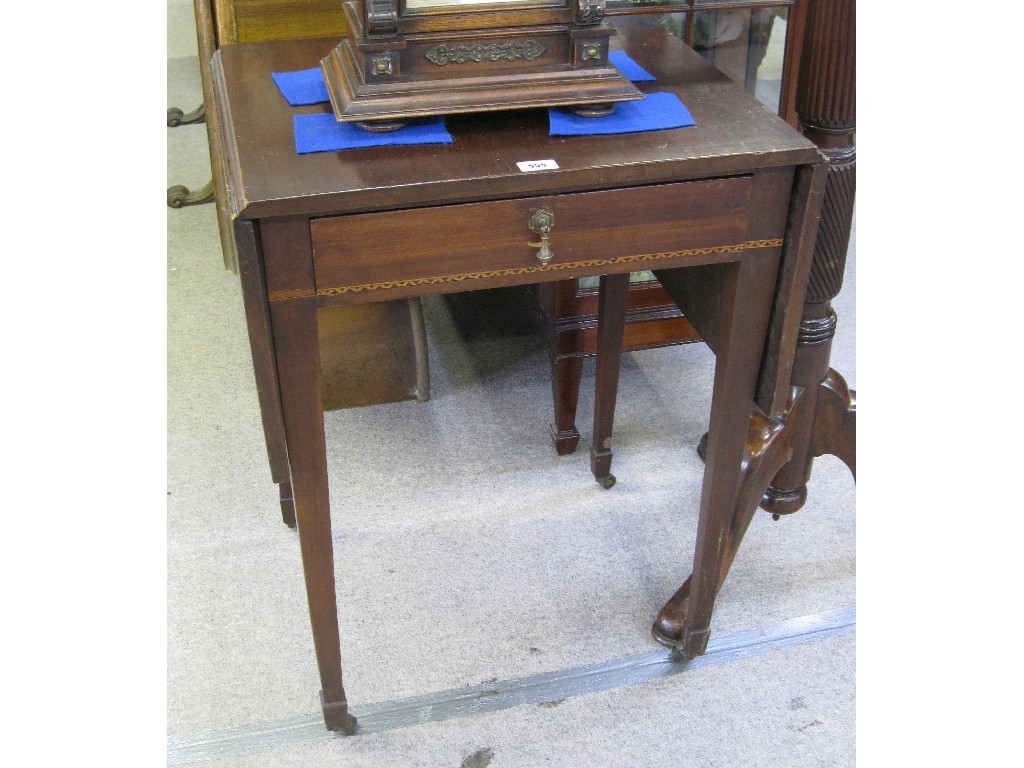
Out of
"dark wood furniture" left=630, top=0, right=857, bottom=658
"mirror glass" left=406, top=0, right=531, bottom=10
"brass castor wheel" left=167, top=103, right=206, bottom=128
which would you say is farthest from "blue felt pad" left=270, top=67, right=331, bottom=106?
"brass castor wheel" left=167, top=103, right=206, bottom=128

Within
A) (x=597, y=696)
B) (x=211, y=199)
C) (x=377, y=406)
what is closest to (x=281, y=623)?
(x=597, y=696)

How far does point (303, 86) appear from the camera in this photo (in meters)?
1.41

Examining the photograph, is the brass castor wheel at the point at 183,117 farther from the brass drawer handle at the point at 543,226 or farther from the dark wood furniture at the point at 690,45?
the brass drawer handle at the point at 543,226

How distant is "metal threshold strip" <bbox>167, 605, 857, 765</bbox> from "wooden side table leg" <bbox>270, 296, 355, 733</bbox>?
0.05 metres

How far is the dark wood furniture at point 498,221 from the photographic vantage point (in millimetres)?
1160

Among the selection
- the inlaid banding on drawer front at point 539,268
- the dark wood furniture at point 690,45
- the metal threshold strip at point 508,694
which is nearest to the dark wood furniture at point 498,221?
the inlaid banding on drawer front at point 539,268

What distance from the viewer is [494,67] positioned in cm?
129

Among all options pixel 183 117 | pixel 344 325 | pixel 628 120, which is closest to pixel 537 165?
pixel 628 120

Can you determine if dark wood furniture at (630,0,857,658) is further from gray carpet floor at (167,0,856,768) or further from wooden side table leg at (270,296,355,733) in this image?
wooden side table leg at (270,296,355,733)

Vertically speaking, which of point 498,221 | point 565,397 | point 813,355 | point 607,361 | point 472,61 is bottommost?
point 565,397

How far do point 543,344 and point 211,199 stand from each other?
1.34m

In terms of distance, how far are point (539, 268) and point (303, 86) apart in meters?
0.43

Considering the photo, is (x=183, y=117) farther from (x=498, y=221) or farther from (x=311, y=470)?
(x=498, y=221)

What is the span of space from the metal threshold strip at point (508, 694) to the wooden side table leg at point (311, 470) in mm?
54
